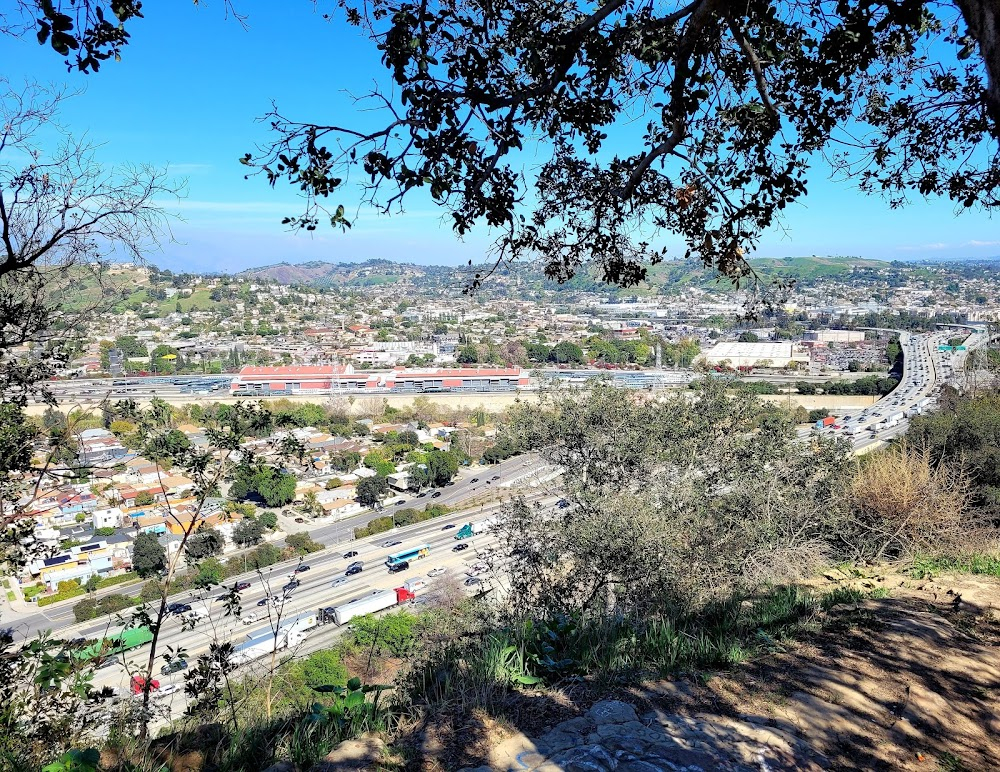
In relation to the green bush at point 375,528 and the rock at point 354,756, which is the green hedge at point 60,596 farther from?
the rock at point 354,756

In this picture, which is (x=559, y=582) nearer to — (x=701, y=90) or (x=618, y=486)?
(x=618, y=486)

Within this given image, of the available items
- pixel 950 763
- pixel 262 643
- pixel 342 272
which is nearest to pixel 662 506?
pixel 950 763

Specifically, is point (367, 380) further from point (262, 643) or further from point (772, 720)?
point (772, 720)

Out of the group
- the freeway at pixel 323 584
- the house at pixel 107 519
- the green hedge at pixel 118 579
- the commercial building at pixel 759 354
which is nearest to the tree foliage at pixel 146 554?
the green hedge at pixel 118 579

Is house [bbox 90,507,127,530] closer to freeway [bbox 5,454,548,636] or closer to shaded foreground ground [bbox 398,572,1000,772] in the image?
freeway [bbox 5,454,548,636]

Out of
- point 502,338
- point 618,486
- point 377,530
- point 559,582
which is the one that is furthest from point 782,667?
point 502,338
